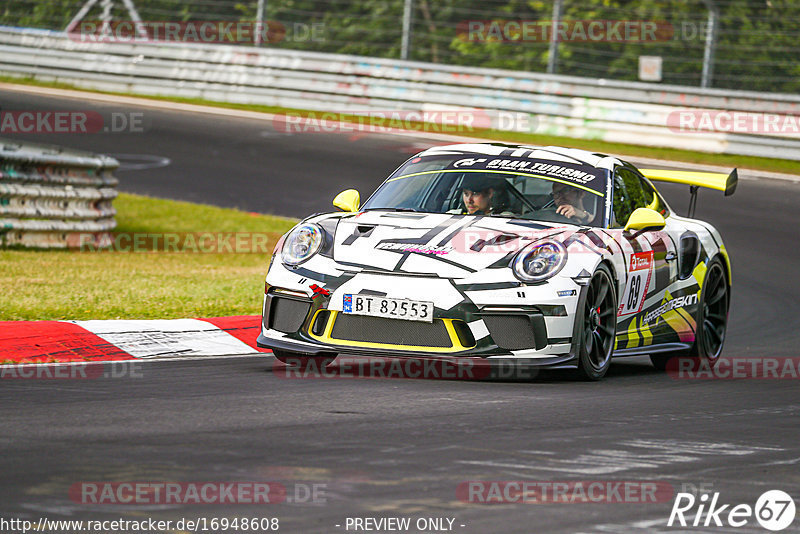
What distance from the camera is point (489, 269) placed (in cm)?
696

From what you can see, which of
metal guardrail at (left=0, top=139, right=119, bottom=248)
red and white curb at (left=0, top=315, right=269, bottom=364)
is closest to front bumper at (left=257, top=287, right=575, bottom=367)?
red and white curb at (left=0, top=315, right=269, bottom=364)

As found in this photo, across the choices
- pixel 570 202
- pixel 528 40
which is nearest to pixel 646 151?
pixel 528 40

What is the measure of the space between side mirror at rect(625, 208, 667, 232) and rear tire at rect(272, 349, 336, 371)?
6.38 feet

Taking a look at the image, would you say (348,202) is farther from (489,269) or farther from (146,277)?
(146,277)

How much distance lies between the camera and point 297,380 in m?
6.94

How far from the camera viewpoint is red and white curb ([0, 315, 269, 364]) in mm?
7574

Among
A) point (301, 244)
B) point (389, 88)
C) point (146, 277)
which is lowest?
point (146, 277)

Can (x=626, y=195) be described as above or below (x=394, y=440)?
above

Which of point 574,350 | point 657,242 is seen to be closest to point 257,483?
point 574,350

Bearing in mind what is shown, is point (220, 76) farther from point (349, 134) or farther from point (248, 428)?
point (248, 428)

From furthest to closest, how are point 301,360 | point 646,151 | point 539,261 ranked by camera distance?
point 646,151, point 301,360, point 539,261

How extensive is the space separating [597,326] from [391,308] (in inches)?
49.9

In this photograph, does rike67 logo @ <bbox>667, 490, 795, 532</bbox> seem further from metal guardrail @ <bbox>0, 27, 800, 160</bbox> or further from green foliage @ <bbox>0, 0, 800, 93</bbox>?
metal guardrail @ <bbox>0, 27, 800, 160</bbox>

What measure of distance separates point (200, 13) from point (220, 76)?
3.07 m
